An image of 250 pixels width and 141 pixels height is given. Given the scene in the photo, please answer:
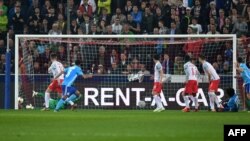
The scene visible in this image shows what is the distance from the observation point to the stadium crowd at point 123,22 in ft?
99.5

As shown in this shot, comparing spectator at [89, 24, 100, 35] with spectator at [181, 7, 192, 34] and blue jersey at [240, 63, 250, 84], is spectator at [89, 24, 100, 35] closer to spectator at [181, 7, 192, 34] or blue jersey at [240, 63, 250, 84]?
spectator at [181, 7, 192, 34]

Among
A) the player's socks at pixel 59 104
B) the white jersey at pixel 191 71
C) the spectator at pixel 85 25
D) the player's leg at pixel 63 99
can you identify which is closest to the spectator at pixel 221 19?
the white jersey at pixel 191 71

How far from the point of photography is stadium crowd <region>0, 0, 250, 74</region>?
30.3 m

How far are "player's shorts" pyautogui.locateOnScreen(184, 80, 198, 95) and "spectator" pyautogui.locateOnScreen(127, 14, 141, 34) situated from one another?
4.44 m

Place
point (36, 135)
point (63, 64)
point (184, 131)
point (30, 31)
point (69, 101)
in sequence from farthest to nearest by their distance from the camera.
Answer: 1. point (30, 31)
2. point (63, 64)
3. point (69, 101)
4. point (184, 131)
5. point (36, 135)

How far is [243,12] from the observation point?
1221 inches

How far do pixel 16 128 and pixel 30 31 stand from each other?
14890 mm

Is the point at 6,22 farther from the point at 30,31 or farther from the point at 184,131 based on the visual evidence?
the point at 184,131

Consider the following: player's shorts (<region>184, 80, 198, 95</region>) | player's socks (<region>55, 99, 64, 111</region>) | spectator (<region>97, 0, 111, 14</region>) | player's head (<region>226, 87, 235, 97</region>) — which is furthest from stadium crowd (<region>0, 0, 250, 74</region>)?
player's socks (<region>55, 99, 64, 111</region>)

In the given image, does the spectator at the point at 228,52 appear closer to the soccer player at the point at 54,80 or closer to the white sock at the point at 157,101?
the white sock at the point at 157,101

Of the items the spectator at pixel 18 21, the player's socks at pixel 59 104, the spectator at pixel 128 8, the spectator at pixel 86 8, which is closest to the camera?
the player's socks at pixel 59 104

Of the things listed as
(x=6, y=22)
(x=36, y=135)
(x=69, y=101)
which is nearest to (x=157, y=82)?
(x=69, y=101)

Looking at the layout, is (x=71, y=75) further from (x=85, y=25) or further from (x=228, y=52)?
(x=228, y=52)

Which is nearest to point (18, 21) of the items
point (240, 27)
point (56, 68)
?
point (56, 68)
